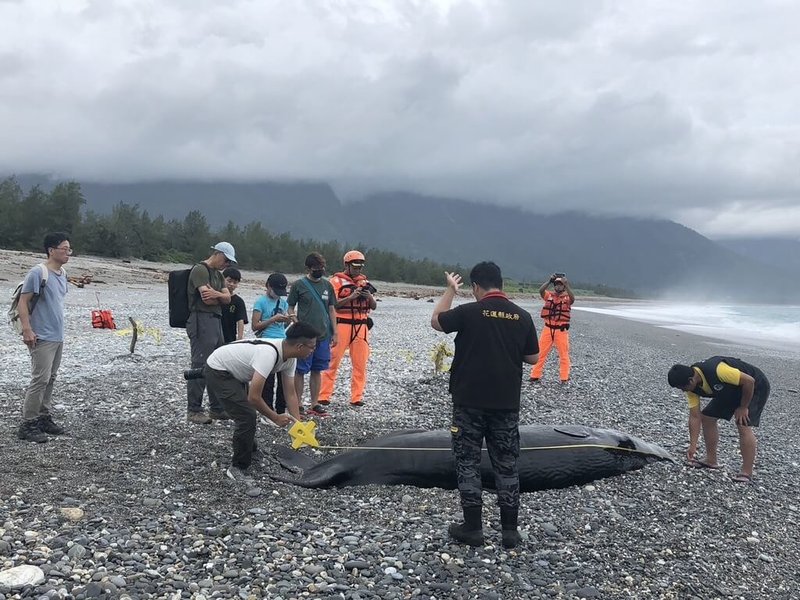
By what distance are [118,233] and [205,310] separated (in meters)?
44.1

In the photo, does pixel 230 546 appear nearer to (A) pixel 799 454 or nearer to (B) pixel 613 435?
(B) pixel 613 435

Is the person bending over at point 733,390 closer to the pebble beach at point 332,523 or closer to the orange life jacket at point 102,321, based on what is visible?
the pebble beach at point 332,523

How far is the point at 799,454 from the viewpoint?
8.59m

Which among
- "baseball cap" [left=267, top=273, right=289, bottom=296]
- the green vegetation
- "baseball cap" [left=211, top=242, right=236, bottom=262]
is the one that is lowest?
"baseball cap" [left=267, top=273, right=289, bottom=296]

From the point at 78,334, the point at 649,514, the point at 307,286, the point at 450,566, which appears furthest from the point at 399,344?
the point at 450,566

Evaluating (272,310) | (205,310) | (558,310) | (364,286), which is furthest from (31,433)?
(558,310)

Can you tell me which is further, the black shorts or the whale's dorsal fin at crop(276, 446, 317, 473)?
the black shorts

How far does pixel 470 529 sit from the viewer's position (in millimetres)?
4902

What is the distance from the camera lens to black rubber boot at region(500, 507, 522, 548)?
4.91 metres

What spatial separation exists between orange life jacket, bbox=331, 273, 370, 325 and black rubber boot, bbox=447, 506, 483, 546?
4519 millimetres

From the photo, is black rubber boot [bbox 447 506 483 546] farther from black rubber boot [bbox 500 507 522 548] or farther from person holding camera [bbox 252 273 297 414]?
person holding camera [bbox 252 273 297 414]

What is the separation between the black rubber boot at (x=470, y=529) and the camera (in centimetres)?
485

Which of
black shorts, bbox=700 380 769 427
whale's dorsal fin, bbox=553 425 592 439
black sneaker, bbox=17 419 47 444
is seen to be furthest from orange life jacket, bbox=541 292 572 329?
black sneaker, bbox=17 419 47 444

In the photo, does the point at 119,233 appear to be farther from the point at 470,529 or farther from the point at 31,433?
the point at 470,529
